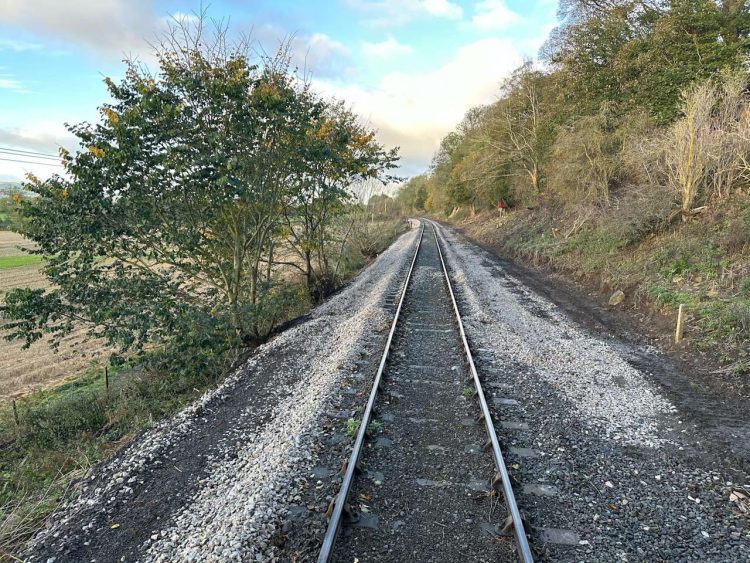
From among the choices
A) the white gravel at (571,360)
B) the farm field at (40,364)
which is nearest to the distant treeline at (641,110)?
the white gravel at (571,360)

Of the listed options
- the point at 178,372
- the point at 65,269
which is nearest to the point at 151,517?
the point at 178,372

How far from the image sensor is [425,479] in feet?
14.6

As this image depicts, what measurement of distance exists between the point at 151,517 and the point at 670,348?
9123 millimetres

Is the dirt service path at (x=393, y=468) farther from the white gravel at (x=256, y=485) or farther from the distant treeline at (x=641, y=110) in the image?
the distant treeline at (x=641, y=110)

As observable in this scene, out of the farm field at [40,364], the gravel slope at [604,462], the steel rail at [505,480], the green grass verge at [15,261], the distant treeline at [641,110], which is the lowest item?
the farm field at [40,364]

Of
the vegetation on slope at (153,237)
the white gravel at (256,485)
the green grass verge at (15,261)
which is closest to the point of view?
the white gravel at (256,485)

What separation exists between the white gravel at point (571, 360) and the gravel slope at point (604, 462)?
1.1 inches

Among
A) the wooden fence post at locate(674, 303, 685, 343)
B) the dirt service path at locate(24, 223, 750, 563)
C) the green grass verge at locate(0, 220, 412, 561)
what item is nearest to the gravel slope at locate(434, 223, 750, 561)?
the dirt service path at locate(24, 223, 750, 563)

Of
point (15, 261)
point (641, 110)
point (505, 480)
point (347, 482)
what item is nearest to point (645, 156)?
point (641, 110)

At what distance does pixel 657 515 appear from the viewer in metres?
4.01

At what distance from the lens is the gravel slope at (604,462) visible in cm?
371

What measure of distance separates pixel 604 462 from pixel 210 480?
168 inches

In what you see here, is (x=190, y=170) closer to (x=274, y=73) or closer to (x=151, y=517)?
(x=274, y=73)

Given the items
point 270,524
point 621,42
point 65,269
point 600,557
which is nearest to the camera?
point 600,557
